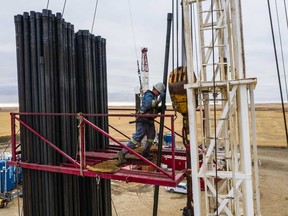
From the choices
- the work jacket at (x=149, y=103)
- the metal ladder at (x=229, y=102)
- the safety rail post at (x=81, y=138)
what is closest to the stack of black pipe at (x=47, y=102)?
the safety rail post at (x=81, y=138)

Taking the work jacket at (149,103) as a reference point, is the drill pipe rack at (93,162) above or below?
below

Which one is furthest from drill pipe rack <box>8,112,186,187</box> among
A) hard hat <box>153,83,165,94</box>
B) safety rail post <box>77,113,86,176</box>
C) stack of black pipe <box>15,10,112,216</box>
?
hard hat <box>153,83,165,94</box>

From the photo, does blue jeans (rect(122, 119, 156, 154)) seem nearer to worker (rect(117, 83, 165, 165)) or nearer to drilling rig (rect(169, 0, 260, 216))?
worker (rect(117, 83, 165, 165))

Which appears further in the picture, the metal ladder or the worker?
the worker

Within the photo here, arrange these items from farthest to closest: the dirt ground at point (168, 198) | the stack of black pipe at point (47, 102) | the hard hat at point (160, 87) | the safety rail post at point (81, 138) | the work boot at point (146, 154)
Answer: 1. the dirt ground at point (168, 198)
2. the work boot at point (146, 154)
3. the stack of black pipe at point (47, 102)
4. the hard hat at point (160, 87)
5. the safety rail post at point (81, 138)

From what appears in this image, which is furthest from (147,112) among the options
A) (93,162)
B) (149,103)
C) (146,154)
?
(93,162)

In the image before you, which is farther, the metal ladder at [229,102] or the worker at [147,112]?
the worker at [147,112]

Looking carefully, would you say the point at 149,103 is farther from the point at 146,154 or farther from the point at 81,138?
the point at 81,138

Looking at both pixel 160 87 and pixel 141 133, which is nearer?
pixel 160 87

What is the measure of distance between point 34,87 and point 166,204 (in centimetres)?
805

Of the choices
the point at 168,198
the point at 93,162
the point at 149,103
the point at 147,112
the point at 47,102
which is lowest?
the point at 168,198

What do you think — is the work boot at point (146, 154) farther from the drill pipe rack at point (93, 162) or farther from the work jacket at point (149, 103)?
the work jacket at point (149, 103)

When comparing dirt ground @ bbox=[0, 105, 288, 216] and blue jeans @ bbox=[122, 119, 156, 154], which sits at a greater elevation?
blue jeans @ bbox=[122, 119, 156, 154]

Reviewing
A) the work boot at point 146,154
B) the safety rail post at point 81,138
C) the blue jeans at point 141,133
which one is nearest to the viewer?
the safety rail post at point 81,138
